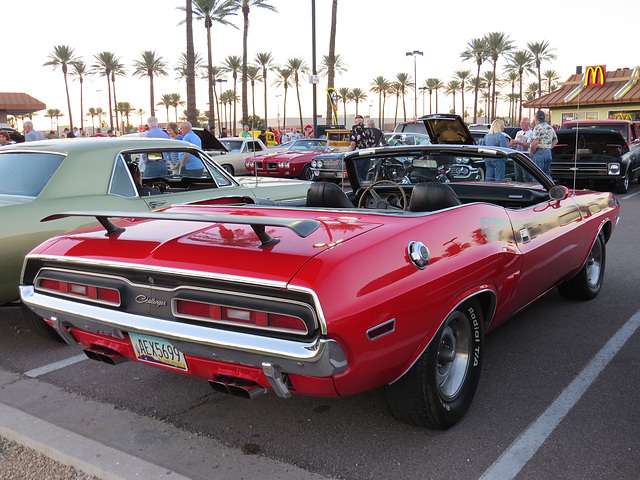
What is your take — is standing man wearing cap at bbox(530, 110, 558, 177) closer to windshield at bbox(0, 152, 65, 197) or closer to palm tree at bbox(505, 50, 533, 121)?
windshield at bbox(0, 152, 65, 197)

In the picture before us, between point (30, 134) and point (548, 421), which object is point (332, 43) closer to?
point (30, 134)

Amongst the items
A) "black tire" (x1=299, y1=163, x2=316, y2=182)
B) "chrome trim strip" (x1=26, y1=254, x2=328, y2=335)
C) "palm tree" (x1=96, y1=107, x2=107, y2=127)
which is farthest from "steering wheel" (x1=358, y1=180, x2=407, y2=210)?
"palm tree" (x1=96, y1=107, x2=107, y2=127)

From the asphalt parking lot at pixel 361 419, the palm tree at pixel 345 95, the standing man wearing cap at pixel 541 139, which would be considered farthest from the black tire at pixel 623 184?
the palm tree at pixel 345 95

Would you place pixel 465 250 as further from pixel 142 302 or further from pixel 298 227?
pixel 142 302

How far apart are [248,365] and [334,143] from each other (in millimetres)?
16113

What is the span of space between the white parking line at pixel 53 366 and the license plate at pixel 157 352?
4.89 feet

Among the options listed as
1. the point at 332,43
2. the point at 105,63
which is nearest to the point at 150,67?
the point at 105,63

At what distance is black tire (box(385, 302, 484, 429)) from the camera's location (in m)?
2.66

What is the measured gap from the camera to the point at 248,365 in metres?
2.36

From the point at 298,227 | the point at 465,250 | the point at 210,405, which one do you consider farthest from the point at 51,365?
the point at 465,250

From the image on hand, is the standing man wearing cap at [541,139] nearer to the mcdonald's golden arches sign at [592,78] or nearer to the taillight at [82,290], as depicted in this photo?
the mcdonald's golden arches sign at [592,78]

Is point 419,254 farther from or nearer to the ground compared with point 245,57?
nearer to the ground

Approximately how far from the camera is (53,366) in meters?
3.91

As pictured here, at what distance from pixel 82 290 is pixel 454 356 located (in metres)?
1.86
